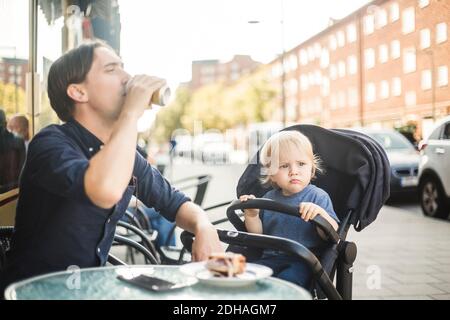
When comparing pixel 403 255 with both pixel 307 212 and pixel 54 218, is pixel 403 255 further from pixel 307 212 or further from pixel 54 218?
pixel 54 218

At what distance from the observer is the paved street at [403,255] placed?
2452mm

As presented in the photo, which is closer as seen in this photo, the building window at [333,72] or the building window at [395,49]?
the building window at [395,49]

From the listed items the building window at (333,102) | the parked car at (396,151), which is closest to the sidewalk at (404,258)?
the parked car at (396,151)

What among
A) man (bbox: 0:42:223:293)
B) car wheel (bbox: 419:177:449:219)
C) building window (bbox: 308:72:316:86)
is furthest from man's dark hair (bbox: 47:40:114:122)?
car wheel (bbox: 419:177:449:219)

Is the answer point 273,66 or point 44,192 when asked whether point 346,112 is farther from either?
point 44,192

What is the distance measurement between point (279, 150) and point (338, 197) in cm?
30

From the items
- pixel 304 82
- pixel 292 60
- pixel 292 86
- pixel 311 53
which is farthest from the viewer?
pixel 292 86

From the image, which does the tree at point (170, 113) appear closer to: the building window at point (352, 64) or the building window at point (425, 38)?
the building window at point (352, 64)

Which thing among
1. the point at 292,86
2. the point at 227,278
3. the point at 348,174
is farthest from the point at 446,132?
the point at 227,278

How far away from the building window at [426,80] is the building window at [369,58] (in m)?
0.28

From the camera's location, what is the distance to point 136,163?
177 cm

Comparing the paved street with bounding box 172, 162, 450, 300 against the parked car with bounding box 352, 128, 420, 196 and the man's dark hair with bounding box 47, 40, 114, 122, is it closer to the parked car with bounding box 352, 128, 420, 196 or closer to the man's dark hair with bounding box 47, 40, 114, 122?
the parked car with bounding box 352, 128, 420, 196

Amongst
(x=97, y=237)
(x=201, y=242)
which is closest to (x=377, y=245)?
(x=201, y=242)

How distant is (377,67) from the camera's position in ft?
8.16
